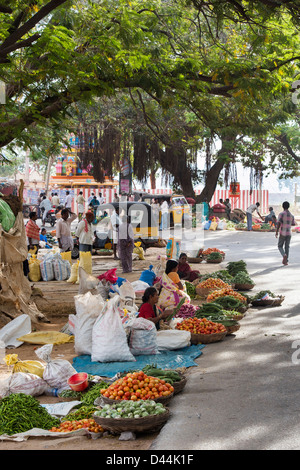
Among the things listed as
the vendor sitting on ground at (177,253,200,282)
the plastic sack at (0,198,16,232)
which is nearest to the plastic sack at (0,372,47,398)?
the plastic sack at (0,198,16,232)

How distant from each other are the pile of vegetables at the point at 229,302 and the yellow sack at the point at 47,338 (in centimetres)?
268

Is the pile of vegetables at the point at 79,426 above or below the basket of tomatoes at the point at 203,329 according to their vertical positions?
below

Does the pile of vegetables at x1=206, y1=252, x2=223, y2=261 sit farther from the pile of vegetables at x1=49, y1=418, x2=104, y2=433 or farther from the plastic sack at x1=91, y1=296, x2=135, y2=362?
the pile of vegetables at x1=49, y1=418, x2=104, y2=433

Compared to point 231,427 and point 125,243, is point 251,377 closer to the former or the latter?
point 231,427

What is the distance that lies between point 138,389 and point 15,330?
3906 mm

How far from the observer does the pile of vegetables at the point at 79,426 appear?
502cm

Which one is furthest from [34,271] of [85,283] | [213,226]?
[213,226]

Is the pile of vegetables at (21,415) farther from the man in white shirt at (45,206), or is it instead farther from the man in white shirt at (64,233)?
the man in white shirt at (45,206)

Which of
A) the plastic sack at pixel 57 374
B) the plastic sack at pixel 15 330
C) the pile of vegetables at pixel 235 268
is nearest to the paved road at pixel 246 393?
the plastic sack at pixel 57 374

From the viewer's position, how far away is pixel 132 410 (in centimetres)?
493

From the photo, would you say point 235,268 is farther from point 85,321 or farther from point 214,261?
point 85,321

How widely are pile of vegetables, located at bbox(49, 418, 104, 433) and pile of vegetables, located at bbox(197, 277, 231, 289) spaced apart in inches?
266

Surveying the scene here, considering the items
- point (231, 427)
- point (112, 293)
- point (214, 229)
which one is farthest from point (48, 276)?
point (214, 229)

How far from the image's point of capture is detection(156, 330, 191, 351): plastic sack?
7809 mm
